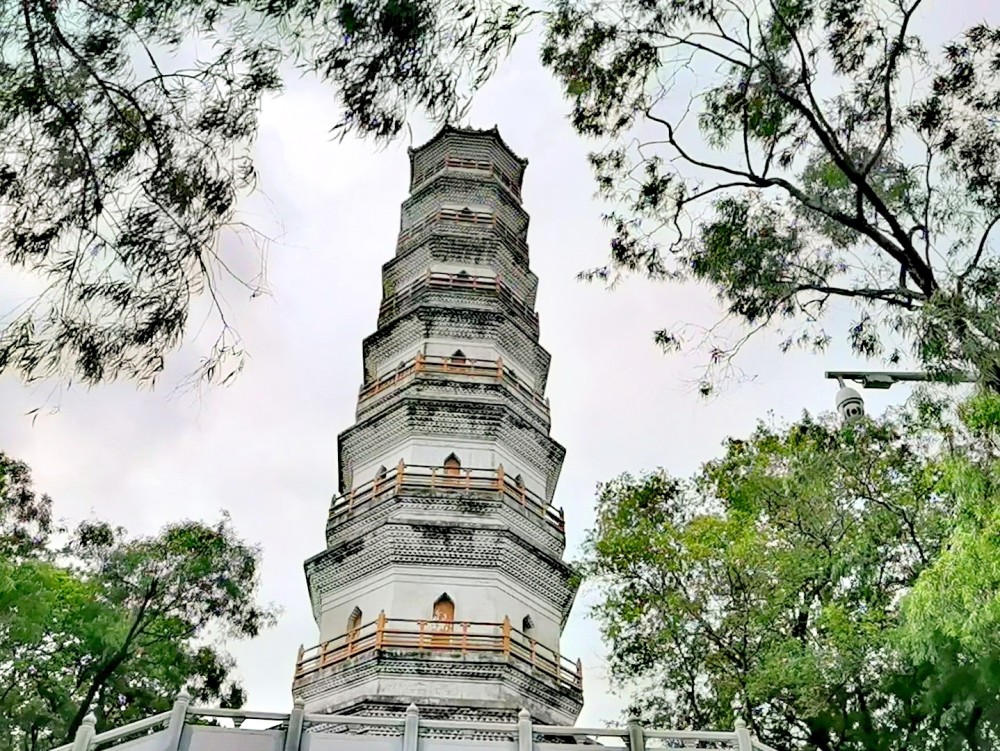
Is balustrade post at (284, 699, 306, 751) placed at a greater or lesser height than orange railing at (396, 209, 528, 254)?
lesser

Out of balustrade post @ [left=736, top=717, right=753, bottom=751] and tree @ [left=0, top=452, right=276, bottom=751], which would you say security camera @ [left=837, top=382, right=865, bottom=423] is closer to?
balustrade post @ [left=736, top=717, right=753, bottom=751]

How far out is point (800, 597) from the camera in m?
14.0

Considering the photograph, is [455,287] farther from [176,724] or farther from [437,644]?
[176,724]

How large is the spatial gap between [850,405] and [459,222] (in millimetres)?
12902

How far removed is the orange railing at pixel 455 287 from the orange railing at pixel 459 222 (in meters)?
1.49

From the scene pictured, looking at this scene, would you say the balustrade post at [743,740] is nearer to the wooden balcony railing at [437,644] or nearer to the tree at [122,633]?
the wooden balcony railing at [437,644]

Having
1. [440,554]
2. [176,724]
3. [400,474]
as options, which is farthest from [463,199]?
[176,724]

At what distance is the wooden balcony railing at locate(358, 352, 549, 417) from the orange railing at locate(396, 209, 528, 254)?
12.2ft

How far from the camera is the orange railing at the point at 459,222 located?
19438 millimetres

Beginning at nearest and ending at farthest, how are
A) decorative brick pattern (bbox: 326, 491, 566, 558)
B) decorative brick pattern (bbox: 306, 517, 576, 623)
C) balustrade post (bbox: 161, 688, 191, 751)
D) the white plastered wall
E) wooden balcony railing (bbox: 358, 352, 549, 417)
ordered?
balustrade post (bbox: 161, 688, 191, 751) < the white plastered wall < decorative brick pattern (bbox: 306, 517, 576, 623) < decorative brick pattern (bbox: 326, 491, 566, 558) < wooden balcony railing (bbox: 358, 352, 549, 417)

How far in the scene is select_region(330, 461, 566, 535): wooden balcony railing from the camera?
14.7m

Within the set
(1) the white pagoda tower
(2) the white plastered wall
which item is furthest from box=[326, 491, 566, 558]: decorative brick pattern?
(2) the white plastered wall

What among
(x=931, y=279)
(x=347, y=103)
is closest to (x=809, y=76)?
(x=931, y=279)

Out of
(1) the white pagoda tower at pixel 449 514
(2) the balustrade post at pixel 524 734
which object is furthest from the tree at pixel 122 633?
(2) the balustrade post at pixel 524 734
